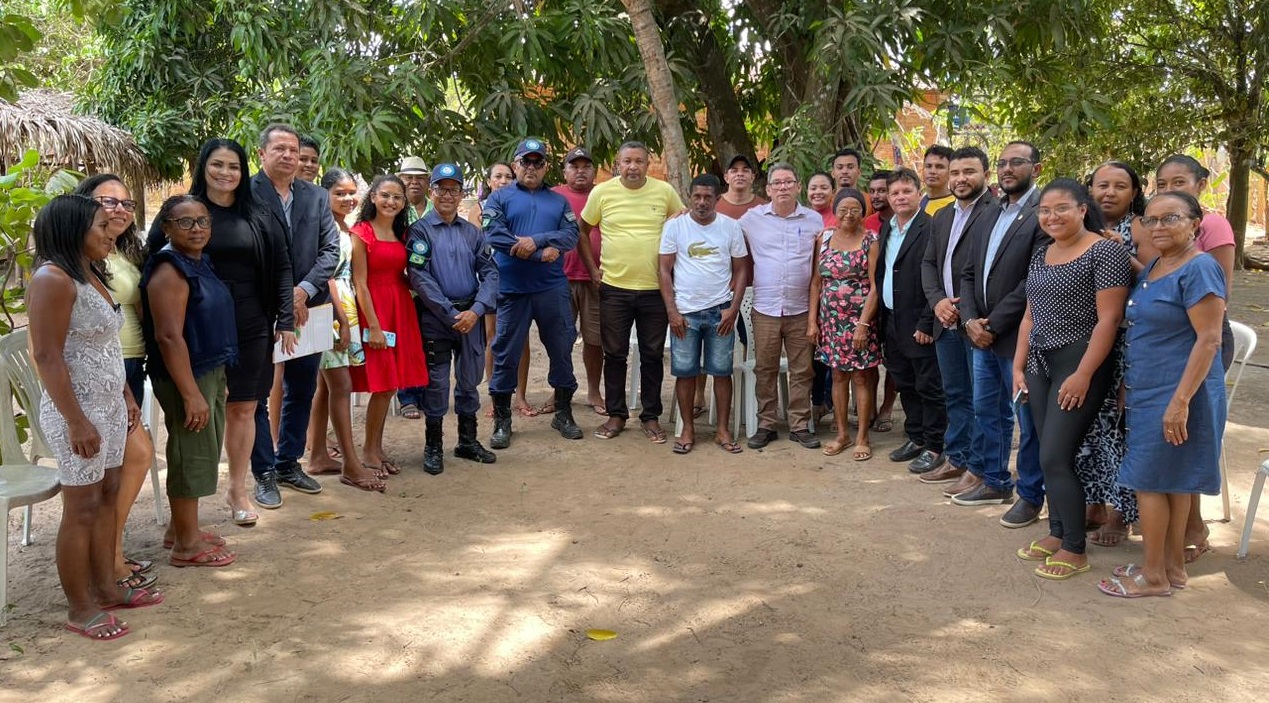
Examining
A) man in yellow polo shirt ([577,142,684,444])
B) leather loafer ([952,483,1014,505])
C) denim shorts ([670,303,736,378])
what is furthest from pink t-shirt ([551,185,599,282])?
leather loafer ([952,483,1014,505])

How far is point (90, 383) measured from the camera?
346cm

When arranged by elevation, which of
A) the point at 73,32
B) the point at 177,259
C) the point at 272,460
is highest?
the point at 73,32

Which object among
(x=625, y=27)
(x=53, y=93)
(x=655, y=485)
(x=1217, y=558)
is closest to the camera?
(x=1217, y=558)

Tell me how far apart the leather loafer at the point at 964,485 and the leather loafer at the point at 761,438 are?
4.05ft

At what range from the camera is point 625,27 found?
319 inches

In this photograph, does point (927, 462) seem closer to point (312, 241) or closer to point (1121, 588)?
point (1121, 588)

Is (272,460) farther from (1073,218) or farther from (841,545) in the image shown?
(1073,218)

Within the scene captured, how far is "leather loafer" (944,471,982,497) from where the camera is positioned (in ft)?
17.5

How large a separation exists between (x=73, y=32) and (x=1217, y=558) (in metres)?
18.7

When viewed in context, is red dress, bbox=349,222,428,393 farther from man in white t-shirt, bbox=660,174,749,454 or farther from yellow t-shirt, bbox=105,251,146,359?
man in white t-shirt, bbox=660,174,749,454

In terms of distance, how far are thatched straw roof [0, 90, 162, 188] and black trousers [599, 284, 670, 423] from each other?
25.5 feet

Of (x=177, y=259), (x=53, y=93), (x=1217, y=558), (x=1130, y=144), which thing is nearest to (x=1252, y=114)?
(x=1130, y=144)

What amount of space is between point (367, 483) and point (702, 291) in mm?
2172

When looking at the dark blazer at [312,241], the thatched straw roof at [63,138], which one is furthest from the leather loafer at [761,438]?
the thatched straw roof at [63,138]
